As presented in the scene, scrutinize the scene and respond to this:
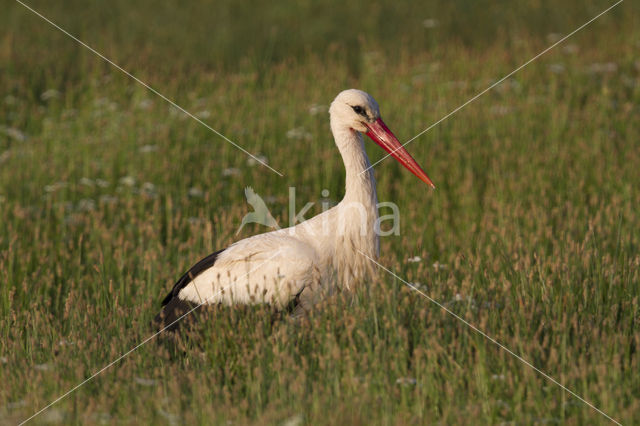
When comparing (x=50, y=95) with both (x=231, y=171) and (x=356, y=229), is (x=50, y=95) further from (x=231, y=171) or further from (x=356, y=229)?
(x=356, y=229)

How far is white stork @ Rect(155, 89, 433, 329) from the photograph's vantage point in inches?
182

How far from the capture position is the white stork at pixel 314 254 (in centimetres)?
461

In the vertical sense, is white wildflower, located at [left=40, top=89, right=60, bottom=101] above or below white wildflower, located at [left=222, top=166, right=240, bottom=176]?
above

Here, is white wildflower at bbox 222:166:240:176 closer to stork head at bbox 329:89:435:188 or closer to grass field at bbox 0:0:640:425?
grass field at bbox 0:0:640:425

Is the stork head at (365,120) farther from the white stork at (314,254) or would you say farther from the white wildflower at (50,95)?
the white wildflower at (50,95)

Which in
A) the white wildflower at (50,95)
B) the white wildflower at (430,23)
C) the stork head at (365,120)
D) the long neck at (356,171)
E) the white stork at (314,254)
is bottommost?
the white stork at (314,254)

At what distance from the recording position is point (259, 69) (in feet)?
37.9

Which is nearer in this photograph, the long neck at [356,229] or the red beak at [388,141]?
the long neck at [356,229]

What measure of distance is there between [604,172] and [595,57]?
379 cm

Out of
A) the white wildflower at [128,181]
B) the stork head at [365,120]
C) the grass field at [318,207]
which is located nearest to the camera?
the grass field at [318,207]

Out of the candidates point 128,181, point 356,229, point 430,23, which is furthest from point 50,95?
point 356,229

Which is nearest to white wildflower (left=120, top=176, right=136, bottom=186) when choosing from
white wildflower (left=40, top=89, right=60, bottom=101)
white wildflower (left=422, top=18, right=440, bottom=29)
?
white wildflower (left=40, top=89, right=60, bottom=101)

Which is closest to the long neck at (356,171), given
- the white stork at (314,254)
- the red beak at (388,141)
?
the white stork at (314,254)

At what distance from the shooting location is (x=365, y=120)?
4.94 m
